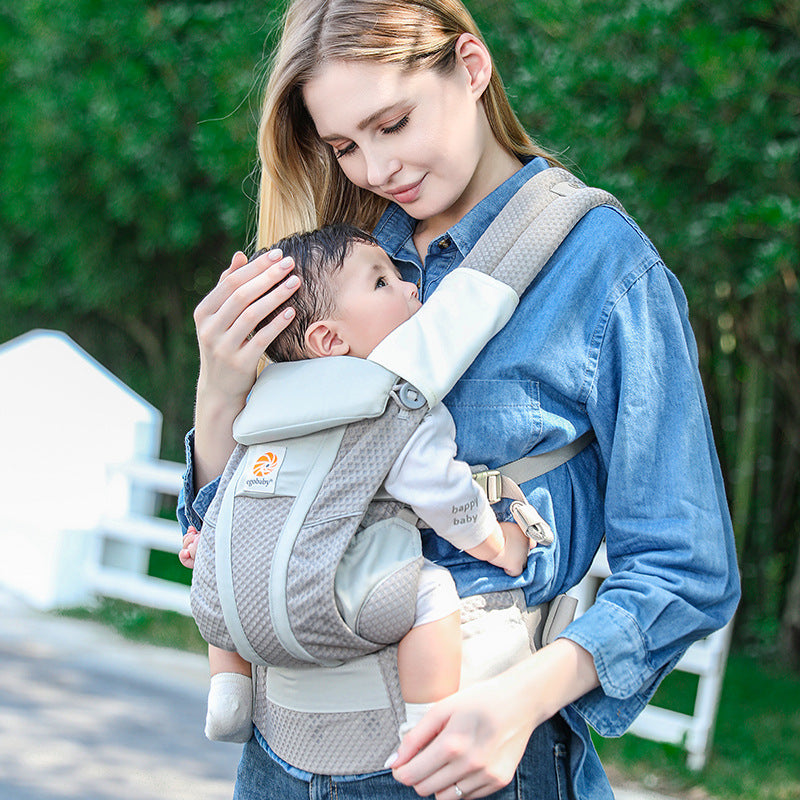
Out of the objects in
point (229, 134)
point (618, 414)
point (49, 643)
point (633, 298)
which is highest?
point (633, 298)

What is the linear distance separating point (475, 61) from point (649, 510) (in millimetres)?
757

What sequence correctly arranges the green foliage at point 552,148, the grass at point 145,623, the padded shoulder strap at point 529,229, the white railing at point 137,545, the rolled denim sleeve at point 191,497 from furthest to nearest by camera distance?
A: the white railing at point 137,545, the grass at point 145,623, the green foliage at point 552,148, the rolled denim sleeve at point 191,497, the padded shoulder strap at point 529,229

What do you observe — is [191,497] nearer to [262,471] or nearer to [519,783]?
[262,471]

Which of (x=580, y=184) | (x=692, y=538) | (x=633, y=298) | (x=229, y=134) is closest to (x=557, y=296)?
(x=633, y=298)

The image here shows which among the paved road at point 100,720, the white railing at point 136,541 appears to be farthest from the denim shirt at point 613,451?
the white railing at point 136,541

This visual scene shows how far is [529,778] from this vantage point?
1344 millimetres

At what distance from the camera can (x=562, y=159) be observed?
12.1 ft

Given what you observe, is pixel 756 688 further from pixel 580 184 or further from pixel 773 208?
pixel 580 184

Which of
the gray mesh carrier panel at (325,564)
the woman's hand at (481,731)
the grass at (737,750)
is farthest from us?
the grass at (737,750)

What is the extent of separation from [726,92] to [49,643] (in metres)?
4.13

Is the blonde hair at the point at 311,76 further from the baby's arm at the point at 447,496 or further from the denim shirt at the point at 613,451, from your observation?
the baby's arm at the point at 447,496

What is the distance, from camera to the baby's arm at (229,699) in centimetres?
146

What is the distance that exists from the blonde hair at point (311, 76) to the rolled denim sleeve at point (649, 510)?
456 millimetres

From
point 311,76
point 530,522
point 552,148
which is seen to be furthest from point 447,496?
point 552,148
